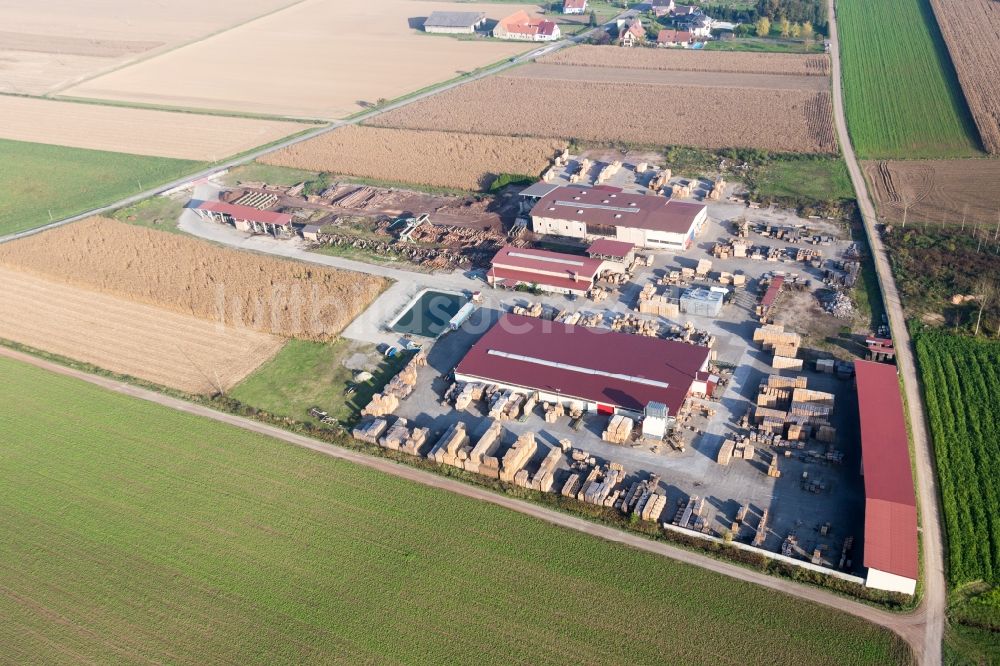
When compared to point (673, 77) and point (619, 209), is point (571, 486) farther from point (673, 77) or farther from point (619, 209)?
point (673, 77)


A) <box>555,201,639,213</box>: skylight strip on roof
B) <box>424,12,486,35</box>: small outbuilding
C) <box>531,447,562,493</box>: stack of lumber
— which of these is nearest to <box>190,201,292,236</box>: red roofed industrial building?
<box>555,201,639,213</box>: skylight strip on roof

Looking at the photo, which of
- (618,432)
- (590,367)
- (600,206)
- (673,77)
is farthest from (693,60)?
(618,432)

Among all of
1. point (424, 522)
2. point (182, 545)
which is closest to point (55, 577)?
point (182, 545)

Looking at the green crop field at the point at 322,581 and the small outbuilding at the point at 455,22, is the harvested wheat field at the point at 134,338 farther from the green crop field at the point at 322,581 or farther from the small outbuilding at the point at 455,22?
the small outbuilding at the point at 455,22

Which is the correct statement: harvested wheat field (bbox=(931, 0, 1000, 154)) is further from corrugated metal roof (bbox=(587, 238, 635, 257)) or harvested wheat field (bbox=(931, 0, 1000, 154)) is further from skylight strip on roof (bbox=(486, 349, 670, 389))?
skylight strip on roof (bbox=(486, 349, 670, 389))

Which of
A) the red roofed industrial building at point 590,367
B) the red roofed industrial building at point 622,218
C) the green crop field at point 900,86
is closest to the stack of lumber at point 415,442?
the red roofed industrial building at point 590,367
